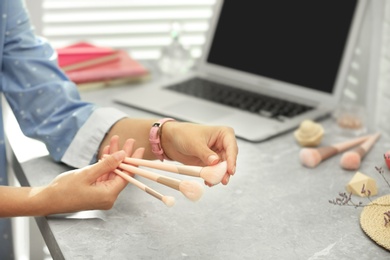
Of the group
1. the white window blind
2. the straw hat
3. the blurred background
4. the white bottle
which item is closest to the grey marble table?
the straw hat

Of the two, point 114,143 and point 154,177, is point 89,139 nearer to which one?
point 114,143

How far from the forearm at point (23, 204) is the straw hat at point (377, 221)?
449mm

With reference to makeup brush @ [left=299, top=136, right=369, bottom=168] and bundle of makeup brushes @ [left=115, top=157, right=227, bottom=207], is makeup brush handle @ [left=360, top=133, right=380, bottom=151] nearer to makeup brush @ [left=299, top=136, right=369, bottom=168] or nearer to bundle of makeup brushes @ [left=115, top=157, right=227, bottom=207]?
makeup brush @ [left=299, top=136, right=369, bottom=168]

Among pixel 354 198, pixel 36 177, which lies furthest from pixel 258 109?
pixel 36 177

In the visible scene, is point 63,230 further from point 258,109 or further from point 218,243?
point 258,109

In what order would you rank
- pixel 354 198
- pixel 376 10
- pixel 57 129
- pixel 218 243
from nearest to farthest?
pixel 218 243 < pixel 354 198 < pixel 57 129 < pixel 376 10

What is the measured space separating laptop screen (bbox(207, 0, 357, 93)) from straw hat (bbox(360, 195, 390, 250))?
43cm

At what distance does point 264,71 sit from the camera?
1486mm

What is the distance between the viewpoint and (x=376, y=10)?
1.34m

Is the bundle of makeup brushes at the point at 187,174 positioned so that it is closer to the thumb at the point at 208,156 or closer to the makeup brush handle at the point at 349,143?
the thumb at the point at 208,156

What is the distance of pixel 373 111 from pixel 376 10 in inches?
8.2

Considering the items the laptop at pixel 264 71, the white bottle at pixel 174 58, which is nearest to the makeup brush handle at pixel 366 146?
the laptop at pixel 264 71

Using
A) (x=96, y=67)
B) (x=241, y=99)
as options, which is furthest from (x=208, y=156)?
(x=96, y=67)

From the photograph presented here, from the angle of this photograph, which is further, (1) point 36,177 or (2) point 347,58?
(2) point 347,58
